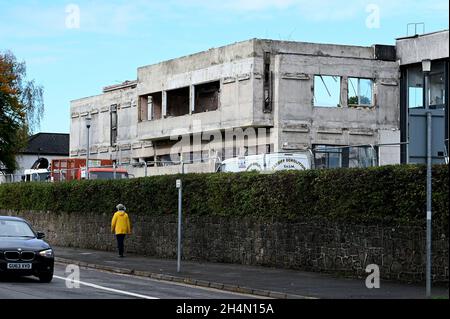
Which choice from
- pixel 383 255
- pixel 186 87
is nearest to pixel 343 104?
pixel 186 87

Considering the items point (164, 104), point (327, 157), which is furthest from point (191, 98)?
point (327, 157)

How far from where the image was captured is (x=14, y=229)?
78.9 feet

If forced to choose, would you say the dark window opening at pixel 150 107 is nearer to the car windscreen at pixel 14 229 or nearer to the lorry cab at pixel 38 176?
the lorry cab at pixel 38 176

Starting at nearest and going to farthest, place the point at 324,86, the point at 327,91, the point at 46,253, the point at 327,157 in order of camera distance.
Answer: the point at 46,253 → the point at 327,157 → the point at 324,86 → the point at 327,91

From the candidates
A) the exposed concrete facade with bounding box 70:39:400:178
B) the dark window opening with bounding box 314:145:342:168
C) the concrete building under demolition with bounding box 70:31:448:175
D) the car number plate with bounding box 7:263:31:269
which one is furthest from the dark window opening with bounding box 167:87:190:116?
the car number plate with bounding box 7:263:31:269

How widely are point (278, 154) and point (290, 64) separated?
52.4 feet

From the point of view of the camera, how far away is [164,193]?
33.3 m

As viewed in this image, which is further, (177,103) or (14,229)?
(177,103)

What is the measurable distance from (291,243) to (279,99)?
25159 mm

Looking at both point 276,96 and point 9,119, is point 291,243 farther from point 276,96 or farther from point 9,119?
point 9,119

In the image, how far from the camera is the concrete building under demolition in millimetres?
52156

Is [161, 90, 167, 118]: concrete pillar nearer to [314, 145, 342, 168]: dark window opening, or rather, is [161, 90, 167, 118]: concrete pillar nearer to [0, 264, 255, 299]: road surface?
[314, 145, 342, 168]: dark window opening

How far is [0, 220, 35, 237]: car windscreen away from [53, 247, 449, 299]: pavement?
3678 millimetres
